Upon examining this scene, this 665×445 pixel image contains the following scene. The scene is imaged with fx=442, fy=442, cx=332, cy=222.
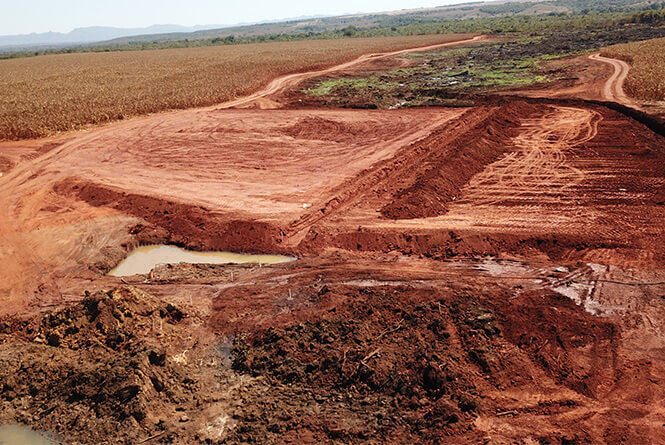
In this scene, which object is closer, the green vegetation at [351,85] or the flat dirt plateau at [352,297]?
the flat dirt plateau at [352,297]

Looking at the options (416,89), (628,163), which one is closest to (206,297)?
(628,163)

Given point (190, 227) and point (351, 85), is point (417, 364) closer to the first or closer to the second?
point (190, 227)

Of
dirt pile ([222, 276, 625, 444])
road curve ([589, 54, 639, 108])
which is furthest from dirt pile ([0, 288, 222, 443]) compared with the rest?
road curve ([589, 54, 639, 108])

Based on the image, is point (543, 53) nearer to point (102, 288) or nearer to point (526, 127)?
point (526, 127)

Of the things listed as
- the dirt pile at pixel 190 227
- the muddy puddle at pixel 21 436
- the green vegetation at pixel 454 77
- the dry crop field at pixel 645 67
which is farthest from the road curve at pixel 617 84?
the muddy puddle at pixel 21 436

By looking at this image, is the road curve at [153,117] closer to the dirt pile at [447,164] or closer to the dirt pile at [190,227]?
the dirt pile at [190,227]

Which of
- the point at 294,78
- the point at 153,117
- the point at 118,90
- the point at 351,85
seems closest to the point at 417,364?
the point at 153,117
